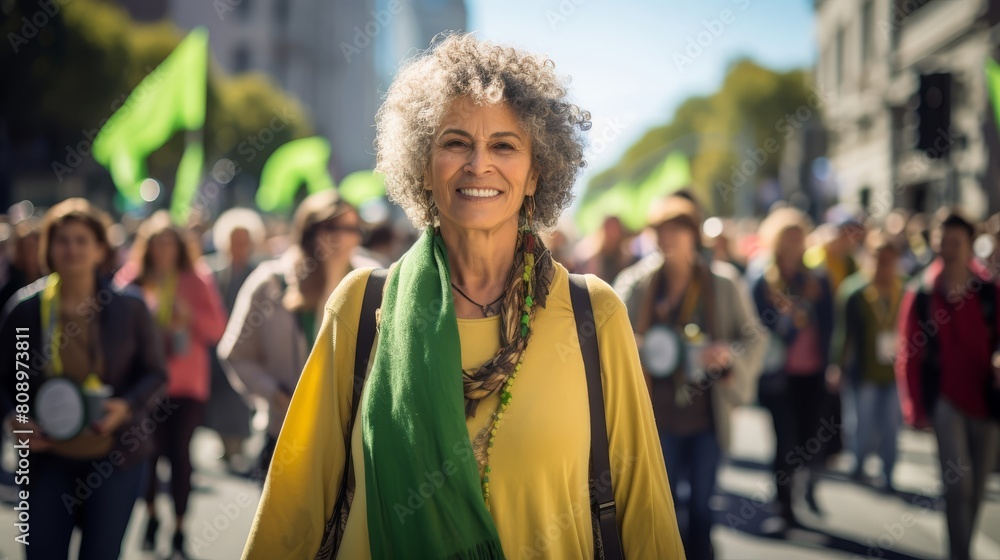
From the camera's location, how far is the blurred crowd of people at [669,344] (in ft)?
16.1

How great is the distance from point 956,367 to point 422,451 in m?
4.52

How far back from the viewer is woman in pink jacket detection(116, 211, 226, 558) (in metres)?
7.07

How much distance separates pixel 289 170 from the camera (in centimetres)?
1566

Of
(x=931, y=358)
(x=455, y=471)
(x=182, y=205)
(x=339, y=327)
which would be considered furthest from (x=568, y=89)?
(x=182, y=205)

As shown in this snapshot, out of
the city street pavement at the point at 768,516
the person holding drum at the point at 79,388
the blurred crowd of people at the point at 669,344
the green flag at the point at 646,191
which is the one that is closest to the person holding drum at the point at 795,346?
the blurred crowd of people at the point at 669,344

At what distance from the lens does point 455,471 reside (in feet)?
8.11

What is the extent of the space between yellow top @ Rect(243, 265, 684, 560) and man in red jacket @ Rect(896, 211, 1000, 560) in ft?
12.9

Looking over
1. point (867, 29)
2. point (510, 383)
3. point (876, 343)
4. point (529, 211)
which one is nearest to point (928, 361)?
point (876, 343)

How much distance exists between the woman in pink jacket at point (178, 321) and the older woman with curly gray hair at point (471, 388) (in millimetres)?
4583

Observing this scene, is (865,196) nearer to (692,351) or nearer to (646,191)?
(646,191)

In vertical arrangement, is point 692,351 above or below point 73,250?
below

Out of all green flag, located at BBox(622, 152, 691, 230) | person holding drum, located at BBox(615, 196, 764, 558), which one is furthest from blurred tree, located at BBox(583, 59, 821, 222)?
person holding drum, located at BBox(615, 196, 764, 558)

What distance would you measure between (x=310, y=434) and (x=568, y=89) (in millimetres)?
1228

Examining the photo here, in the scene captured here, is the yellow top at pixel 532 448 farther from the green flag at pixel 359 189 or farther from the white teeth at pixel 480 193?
the green flag at pixel 359 189
